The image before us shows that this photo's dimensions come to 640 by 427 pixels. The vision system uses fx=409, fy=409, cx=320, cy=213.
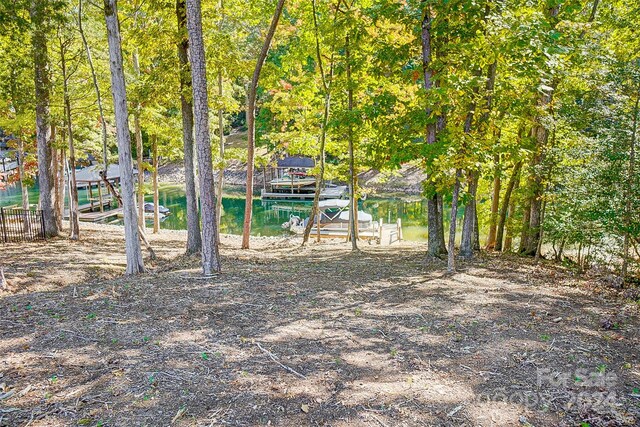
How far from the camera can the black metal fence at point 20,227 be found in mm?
11767

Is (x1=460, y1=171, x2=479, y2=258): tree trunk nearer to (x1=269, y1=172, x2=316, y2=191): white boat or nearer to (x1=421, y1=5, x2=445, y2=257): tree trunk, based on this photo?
(x1=421, y1=5, x2=445, y2=257): tree trunk

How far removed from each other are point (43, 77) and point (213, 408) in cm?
1192

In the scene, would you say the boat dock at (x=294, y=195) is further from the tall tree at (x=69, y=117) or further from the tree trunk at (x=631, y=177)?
the tree trunk at (x=631, y=177)

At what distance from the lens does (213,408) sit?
10.1 feet

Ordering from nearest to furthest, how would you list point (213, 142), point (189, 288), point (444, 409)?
point (444, 409) → point (189, 288) → point (213, 142)

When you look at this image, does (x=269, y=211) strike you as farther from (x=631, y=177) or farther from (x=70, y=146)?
(x=631, y=177)

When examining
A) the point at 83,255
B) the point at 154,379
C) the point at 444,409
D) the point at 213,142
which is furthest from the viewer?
the point at 213,142

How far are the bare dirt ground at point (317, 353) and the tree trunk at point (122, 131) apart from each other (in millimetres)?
1064

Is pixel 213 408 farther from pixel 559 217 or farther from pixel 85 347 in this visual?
pixel 559 217

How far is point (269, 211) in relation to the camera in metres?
31.5

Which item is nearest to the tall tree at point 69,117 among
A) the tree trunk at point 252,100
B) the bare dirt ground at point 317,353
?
the tree trunk at point 252,100

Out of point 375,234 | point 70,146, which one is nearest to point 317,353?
point 70,146

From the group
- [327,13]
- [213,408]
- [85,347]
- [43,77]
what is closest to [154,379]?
[213,408]

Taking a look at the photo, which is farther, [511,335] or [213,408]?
[511,335]
